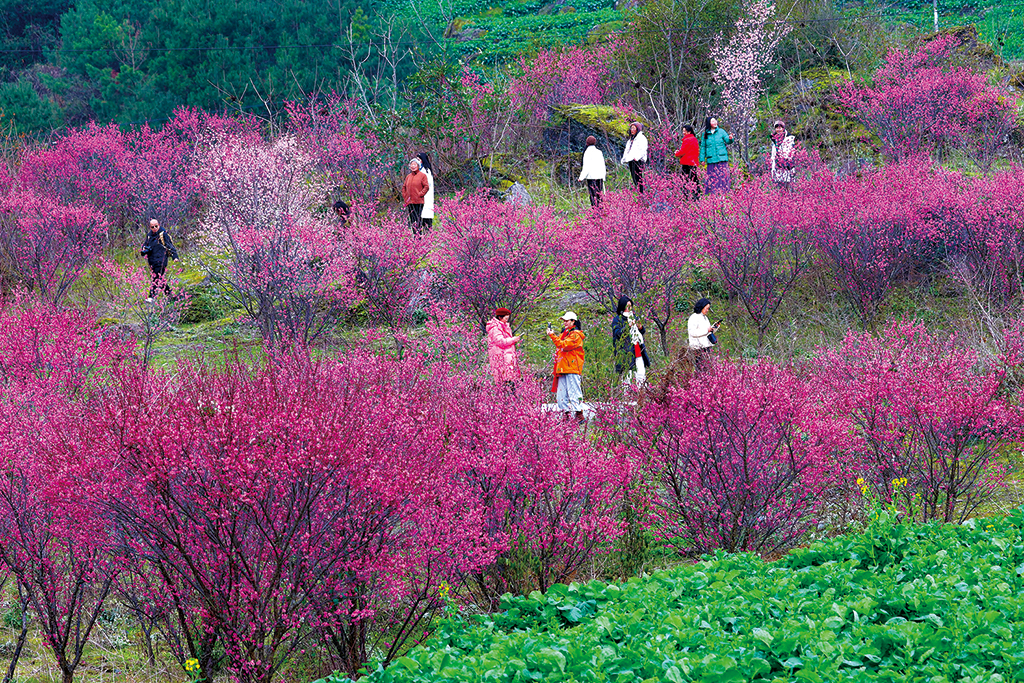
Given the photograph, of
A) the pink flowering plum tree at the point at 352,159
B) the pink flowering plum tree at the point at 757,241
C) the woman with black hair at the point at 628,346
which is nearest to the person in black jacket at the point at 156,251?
the pink flowering plum tree at the point at 352,159

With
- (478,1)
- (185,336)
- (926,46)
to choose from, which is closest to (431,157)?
(185,336)

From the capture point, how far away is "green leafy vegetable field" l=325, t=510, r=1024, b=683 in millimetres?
3580

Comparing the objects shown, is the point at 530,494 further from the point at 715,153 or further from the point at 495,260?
the point at 715,153

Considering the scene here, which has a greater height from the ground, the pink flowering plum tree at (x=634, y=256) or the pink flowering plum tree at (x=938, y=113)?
the pink flowering plum tree at (x=938, y=113)

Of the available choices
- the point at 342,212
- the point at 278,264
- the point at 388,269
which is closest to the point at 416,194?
the point at 388,269

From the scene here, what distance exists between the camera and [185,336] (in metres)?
13.7

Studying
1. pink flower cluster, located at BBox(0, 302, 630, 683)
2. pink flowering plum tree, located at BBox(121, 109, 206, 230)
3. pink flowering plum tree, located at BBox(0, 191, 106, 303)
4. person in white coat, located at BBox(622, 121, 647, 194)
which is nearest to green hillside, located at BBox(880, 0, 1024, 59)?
person in white coat, located at BBox(622, 121, 647, 194)

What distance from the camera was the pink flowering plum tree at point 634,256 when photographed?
1218 cm

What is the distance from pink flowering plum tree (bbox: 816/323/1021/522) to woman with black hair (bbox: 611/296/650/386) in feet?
8.57

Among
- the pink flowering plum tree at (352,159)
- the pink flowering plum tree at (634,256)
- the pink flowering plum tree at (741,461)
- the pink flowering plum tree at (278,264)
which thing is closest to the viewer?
the pink flowering plum tree at (741,461)

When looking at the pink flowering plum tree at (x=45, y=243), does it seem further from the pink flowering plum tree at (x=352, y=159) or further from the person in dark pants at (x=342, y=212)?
the pink flowering plum tree at (x=352, y=159)

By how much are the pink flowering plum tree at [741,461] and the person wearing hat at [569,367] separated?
213 centimetres

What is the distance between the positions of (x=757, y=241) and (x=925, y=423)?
498 centimetres

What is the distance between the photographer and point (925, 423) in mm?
7793
